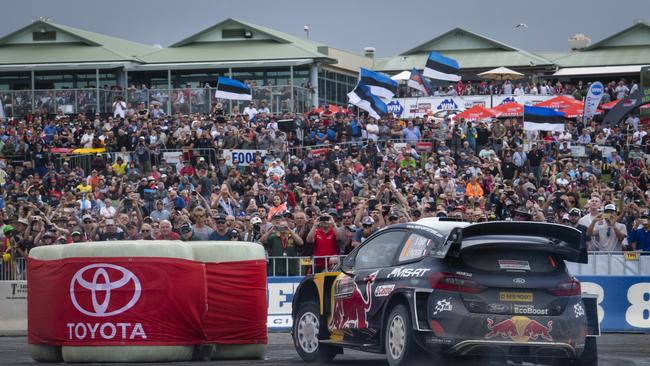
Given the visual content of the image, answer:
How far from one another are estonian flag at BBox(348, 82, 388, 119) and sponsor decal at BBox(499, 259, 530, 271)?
25391mm

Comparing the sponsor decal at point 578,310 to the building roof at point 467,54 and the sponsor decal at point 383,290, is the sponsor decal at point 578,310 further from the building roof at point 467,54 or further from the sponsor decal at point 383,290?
the building roof at point 467,54

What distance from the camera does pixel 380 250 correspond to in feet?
43.8

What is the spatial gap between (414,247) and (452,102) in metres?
36.1

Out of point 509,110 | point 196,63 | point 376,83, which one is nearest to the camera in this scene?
point 376,83

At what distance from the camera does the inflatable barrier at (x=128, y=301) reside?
45.9ft

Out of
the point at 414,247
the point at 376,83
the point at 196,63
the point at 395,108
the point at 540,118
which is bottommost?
the point at 414,247

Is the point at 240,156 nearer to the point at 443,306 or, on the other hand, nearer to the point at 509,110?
the point at 509,110

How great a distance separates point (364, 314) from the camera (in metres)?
13.1

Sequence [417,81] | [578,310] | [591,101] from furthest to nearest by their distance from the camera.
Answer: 1. [417,81]
2. [591,101]
3. [578,310]

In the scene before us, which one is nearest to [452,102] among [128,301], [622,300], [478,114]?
[478,114]

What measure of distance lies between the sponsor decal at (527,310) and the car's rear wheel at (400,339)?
1.03 metres

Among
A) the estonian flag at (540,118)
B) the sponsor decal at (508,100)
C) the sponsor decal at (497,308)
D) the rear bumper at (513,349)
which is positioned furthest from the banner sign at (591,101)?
the sponsor decal at (497,308)

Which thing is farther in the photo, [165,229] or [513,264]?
[165,229]

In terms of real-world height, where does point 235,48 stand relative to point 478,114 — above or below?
above
